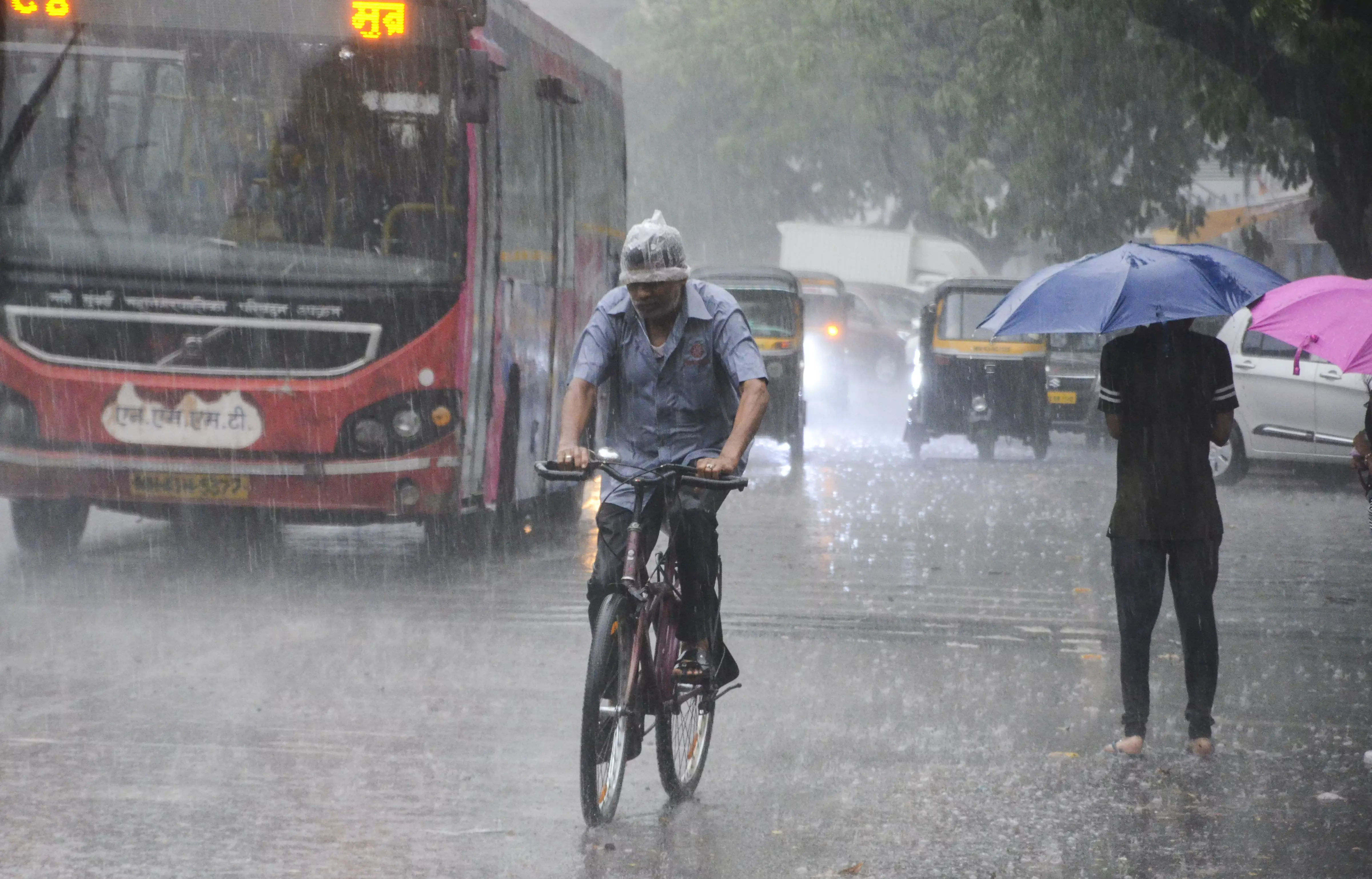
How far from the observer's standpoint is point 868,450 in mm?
23688

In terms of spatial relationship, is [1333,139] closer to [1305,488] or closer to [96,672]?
[1305,488]

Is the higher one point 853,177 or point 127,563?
point 853,177

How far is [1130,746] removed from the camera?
7.05 metres

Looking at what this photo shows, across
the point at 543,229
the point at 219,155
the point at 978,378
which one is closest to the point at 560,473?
the point at 219,155

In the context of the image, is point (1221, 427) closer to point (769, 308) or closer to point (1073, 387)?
point (769, 308)

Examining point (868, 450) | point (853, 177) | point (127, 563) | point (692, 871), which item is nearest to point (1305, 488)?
point (868, 450)

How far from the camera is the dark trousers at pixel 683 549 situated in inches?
233

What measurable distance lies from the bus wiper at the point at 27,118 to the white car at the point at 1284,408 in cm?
1069

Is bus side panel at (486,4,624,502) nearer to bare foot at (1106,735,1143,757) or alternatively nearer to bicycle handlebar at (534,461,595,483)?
bare foot at (1106,735,1143,757)

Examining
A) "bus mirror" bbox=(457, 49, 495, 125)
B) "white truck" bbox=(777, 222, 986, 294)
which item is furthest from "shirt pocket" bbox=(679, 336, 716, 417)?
"white truck" bbox=(777, 222, 986, 294)

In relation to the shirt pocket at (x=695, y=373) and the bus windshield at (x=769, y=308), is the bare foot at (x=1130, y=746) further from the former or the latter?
the bus windshield at (x=769, y=308)

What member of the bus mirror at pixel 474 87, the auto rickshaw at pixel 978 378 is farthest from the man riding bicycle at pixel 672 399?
the auto rickshaw at pixel 978 378

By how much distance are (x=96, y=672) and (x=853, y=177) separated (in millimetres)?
47708

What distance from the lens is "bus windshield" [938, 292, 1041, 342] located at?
22.6 m
